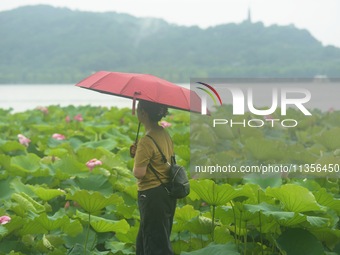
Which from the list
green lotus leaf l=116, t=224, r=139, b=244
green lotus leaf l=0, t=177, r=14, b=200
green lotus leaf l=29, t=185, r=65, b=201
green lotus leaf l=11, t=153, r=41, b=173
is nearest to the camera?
green lotus leaf l=116, t=224, r=139, b=244

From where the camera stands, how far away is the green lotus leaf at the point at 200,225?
9.12 ft

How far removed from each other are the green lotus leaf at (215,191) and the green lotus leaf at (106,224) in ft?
1.18

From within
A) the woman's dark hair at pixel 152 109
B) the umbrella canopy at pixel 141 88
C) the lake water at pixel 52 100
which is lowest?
the lake water at pixel 52 100

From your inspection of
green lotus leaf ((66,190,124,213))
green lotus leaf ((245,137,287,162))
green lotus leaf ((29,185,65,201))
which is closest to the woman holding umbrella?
green lotus leaf ((66,190,124,213))

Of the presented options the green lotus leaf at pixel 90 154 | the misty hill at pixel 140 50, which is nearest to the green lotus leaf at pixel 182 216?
the green lotus leaf at pixel 90 154

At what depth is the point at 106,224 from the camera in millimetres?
2850

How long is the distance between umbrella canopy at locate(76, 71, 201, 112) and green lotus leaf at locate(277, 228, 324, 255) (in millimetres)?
587

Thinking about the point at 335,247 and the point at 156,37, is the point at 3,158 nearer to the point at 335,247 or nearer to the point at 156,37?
the point at 335,247

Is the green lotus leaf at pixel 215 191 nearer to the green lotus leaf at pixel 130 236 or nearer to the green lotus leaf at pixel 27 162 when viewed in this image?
the green lotus leaf at pixel 130 236

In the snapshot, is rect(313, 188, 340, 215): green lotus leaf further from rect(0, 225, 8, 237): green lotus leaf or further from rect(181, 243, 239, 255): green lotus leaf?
rect(0, 225, 8, 237): green lotus leaf

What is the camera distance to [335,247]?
111 inches

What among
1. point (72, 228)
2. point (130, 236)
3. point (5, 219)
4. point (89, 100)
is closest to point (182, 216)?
point (130, 236)

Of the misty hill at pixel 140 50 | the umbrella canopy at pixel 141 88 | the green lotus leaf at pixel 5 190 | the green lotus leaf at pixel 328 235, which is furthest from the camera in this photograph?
the misty hill at pixel 140 50

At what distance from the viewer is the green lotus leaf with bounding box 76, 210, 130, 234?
2822 mm
